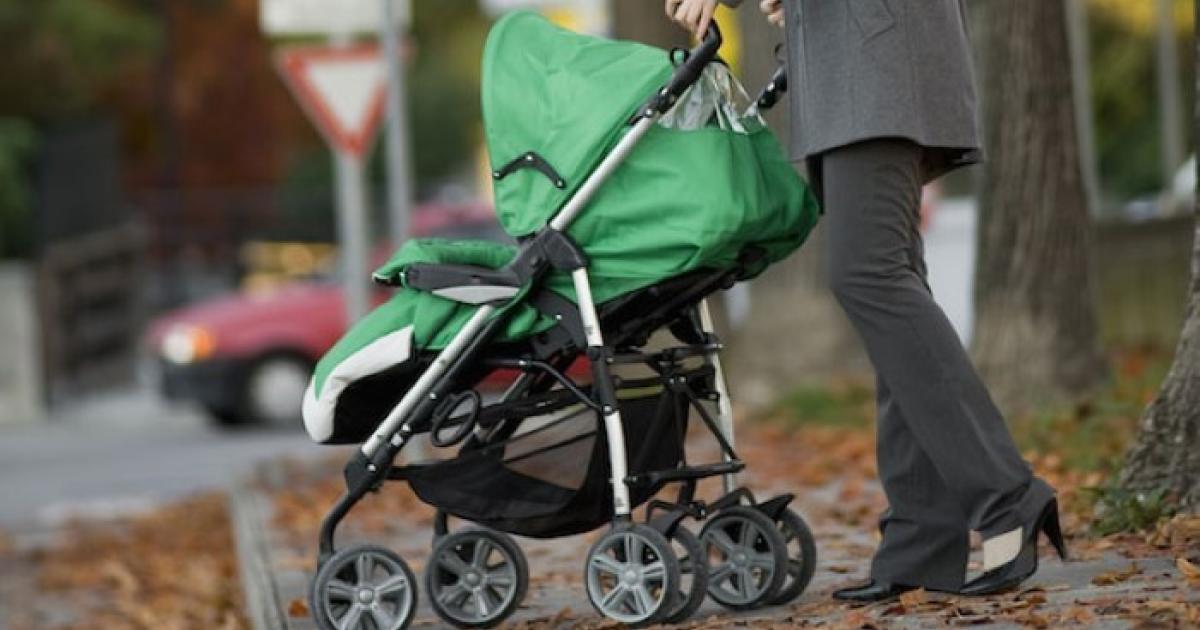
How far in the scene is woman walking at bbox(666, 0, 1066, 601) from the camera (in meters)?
5.70

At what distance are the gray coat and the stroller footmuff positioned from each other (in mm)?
278

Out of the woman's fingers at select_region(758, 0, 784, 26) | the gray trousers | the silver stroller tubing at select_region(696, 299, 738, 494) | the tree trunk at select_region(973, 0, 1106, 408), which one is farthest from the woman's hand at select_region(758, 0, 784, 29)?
the tree trunk at select_region(973, 0, 1106, 408)

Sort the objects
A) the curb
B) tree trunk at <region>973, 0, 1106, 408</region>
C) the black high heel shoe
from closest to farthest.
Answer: the black high heel shoe < the curb < tree trunk at <region>973, 0, 1106, 408</region>

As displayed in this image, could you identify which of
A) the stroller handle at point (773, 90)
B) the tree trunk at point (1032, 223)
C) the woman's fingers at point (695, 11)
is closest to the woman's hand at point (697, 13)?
the woman's fingers at point (695, 11)

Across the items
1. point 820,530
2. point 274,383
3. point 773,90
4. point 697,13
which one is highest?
point 697,13

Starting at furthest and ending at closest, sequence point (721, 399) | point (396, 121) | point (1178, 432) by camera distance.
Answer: point (396, 121) → point (1178, 432) → point (721, 399)

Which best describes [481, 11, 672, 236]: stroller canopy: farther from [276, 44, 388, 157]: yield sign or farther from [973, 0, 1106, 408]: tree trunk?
[276, 44, 388, 157]: yield sign

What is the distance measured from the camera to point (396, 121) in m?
12.4

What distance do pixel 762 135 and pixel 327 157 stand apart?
4189cm

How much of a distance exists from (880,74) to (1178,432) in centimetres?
148

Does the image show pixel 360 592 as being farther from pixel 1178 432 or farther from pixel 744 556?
pixel 1178 432

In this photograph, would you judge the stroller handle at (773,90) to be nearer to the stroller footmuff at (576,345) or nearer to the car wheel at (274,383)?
the stroller footmuff at (576,345)

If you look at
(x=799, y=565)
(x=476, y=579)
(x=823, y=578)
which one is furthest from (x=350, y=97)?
(x=799, y=565)

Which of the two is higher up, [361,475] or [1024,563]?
[361,475]
